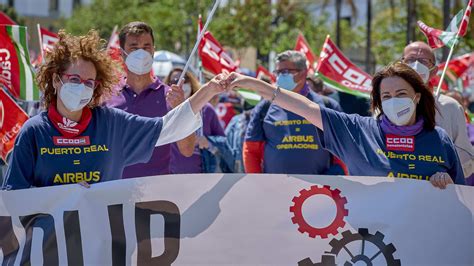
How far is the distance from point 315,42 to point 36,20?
106ft

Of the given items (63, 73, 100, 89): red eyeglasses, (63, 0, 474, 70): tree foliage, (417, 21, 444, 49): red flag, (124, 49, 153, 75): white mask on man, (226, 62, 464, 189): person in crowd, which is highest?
(63, 0, 474, 70): tree foliage

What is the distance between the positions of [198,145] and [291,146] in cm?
110

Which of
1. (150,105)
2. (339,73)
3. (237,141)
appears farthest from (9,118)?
(339,73)

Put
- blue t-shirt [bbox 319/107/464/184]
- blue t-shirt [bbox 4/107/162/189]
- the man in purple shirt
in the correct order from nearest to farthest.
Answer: blue t-shirt [bbox 4/107/162/189] → blue t-shirt [bbox 319/107/464/184] → the man in purple shirt

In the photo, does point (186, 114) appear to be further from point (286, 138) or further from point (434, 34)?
point (434, 34)

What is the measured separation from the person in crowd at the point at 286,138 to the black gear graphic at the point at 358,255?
1.86 metres

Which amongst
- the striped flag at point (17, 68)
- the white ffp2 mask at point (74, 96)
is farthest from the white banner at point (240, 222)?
the striped flag at point (17, 68)

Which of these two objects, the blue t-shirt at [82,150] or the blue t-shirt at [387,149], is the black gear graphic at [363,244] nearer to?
the blue t-shirt at [387,149]

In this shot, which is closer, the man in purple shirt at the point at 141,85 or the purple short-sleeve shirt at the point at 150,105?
the purple short-sleeve shirt at the point at 150,105

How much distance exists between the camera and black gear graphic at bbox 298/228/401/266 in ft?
13.1

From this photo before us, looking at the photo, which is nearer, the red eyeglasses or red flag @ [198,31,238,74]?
the red eyeglasses

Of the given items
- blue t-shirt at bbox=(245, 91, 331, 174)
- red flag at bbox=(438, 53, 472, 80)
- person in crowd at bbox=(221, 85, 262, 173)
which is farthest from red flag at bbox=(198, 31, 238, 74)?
red flag at bbox=(438, 53, 472, 80)

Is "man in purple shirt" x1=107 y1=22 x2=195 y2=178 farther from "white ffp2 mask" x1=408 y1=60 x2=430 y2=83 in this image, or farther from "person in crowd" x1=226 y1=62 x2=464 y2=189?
"white ffp2 mask" x1=408 y1=60 x2=430 y2=83

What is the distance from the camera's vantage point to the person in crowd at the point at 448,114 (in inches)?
209
